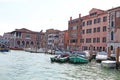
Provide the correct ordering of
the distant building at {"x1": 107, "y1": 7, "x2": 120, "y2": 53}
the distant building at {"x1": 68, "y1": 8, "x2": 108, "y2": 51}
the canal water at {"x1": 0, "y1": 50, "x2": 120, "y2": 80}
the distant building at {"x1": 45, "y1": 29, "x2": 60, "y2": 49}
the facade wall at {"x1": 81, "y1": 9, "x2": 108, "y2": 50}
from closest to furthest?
the canal water at {"x1": 0, "y1": 50, "x2": 120, "y2": 80}
the distant building at {"x1": 107, "y1": 7, "x2": 120, "y2": 53}
the facade wall at {"x1": 81, "y1": 9, "x2": 108, "y2": 50}
the distant building at {"x1": 68, "y1": 8, "x2": 108, "y2": 51}
the distant building at {"x1": 45, "y1": 29, "x2": 60, "y2": 49}

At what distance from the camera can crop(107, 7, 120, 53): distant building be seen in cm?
4458

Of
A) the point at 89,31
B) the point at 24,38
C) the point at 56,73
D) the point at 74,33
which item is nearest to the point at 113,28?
the point at 89,31

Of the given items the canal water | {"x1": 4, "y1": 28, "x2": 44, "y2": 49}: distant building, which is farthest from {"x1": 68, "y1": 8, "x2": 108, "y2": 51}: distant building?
{"x1": 4, "y1": 28, "x2": 44, "y2": 49}: distant building

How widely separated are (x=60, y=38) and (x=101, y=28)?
104 feet

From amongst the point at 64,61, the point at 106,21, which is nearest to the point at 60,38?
the point at 106,21

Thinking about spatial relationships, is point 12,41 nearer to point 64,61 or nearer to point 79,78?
point 64,61

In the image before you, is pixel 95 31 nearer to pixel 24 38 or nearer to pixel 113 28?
pixel 113 28

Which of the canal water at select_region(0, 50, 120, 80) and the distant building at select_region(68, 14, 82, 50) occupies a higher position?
the distant building at select_region(68, 14, 82, 50)

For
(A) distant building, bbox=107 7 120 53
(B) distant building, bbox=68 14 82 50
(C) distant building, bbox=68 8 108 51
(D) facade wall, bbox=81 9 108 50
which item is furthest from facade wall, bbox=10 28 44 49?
(A) distant building, bbox=107 7 120 53

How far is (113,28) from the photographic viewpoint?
4600 centimetres

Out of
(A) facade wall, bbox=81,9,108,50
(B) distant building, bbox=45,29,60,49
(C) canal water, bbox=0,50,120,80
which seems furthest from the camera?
(B) distant building, bbox=45,29,60,49

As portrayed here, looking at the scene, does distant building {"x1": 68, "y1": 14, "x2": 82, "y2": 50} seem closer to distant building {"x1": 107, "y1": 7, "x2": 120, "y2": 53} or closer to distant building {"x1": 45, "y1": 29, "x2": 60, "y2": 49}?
distant building {"x1": 45, "y1": 29, "x2": 60, "y2": 49}

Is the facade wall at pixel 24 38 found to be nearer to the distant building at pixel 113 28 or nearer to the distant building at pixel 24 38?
the distant building at pixel 24 38

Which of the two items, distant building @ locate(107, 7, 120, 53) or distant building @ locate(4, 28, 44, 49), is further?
distant building @ locate(4, 28, 44, 49)
